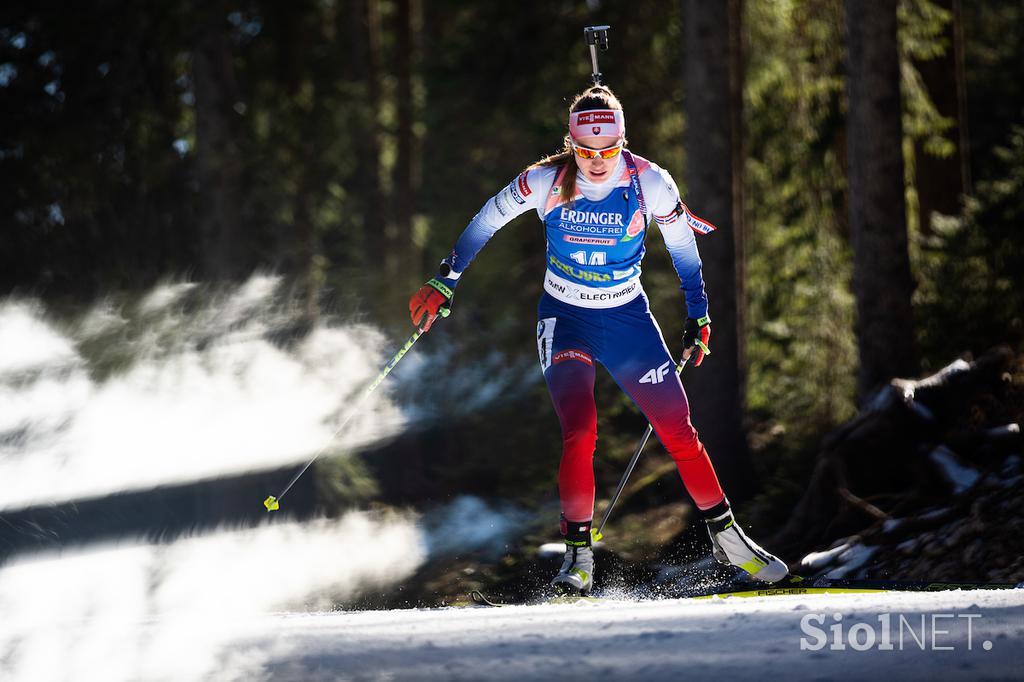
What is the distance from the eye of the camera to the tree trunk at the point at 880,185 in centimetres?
898

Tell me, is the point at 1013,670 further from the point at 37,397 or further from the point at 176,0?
the point at 176,0

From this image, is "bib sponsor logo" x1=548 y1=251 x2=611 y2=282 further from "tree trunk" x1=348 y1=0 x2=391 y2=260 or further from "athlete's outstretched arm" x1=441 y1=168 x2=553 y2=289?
"tree trunk" x1=348 y1=0 x2=391 y2=260

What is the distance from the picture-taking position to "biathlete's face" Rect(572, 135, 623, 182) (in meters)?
5.35

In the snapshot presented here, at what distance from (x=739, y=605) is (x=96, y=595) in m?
6.47

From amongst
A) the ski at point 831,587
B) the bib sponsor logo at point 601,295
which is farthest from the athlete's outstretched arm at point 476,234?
the ski at point 831,587

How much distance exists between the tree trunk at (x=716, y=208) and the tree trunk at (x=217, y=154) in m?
6.53

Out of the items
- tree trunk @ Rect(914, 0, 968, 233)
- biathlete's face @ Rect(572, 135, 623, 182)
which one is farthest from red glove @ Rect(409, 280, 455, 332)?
tree trunk @ Rect(914, 0, 968, 233)

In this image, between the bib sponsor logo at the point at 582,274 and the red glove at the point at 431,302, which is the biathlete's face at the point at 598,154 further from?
the red glove at the point at 431,302

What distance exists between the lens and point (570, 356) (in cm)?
563

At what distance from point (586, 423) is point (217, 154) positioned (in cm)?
1019

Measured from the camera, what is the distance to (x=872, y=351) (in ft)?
30.0

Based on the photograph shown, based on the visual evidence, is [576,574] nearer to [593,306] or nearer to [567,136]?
[593,306]

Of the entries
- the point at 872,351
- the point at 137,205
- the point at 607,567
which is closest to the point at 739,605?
the point at 607,567

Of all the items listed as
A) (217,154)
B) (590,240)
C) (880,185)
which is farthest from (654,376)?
(217,154)
